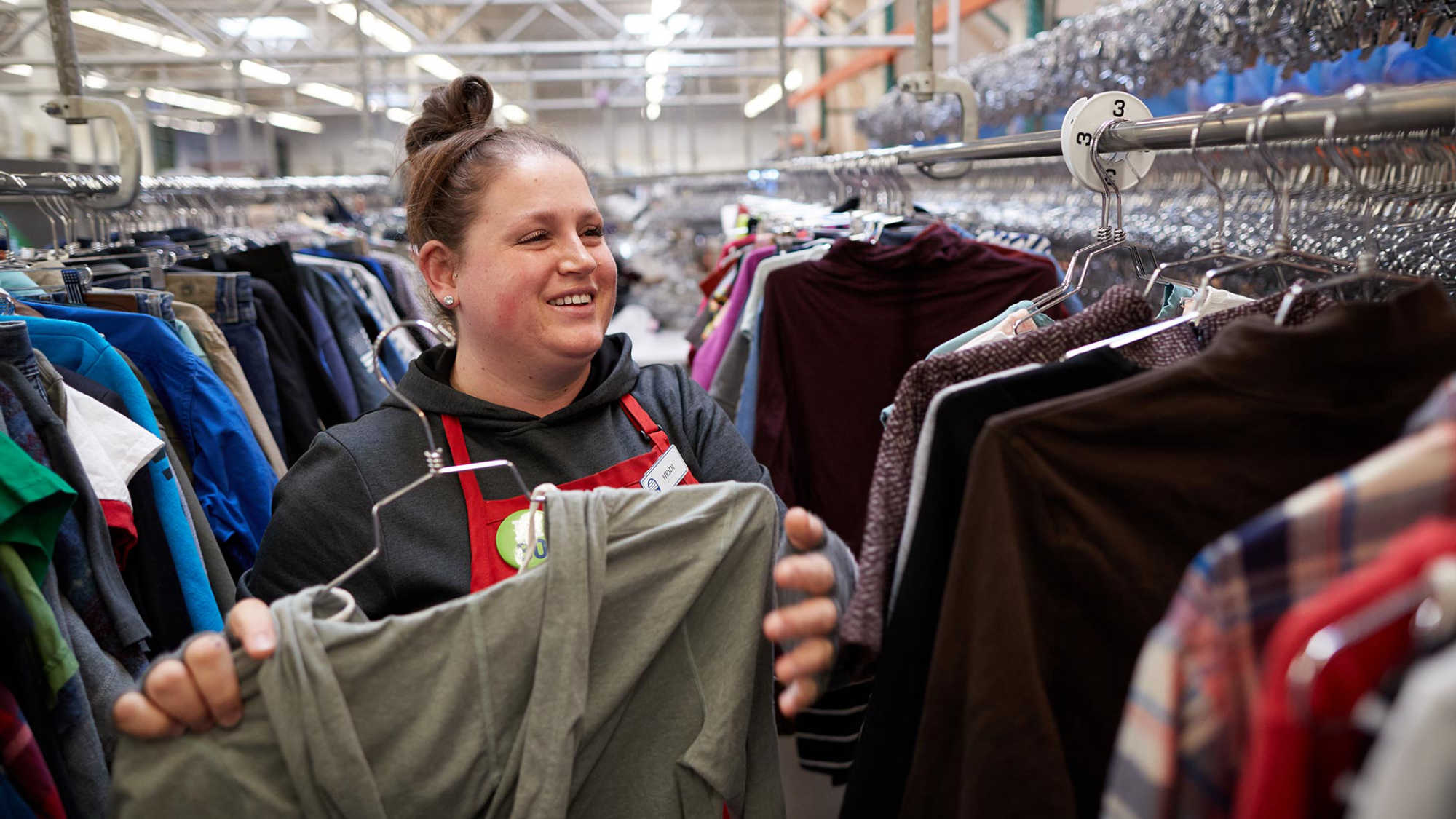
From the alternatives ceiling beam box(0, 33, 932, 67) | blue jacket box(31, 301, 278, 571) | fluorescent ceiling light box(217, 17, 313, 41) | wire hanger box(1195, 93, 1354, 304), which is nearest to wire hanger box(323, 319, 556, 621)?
blue jacket box(31, 301, 278, 571)

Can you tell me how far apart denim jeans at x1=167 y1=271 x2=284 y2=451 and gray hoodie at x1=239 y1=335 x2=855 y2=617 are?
2.70 feet

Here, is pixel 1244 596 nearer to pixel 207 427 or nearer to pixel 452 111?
pixel 452 111

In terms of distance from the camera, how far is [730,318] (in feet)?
6.77

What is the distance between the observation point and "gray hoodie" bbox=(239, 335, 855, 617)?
43.2 inches

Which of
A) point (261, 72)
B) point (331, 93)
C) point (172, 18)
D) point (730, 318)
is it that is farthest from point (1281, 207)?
point (331, 93)

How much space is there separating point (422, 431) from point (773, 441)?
0.81 m

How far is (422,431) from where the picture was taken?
123cm

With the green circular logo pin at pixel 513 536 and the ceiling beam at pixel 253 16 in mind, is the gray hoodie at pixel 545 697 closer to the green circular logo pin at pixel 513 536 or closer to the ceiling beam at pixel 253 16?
the green circular logo pin at pixel 513 536

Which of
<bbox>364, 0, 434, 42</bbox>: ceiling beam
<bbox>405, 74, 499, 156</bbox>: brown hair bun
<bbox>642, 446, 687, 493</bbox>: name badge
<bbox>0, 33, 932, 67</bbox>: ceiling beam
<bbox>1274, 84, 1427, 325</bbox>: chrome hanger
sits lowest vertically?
<bbox>642, 446, 687, 493</bbox>: name badge

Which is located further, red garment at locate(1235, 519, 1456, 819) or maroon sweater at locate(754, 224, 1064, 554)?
maroon sweater at locate(754, 224, 1064, 554)

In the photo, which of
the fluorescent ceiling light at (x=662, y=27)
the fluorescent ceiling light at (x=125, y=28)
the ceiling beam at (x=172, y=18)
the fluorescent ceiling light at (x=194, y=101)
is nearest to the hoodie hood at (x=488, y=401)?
the ceiling beam at (x=172, y=18)

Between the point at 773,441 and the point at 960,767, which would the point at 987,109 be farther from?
the point at 960,767

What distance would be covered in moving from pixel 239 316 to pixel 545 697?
4.86 feet

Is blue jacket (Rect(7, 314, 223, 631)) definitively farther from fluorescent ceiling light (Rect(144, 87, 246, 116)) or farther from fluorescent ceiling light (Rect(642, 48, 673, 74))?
fluorescent ceiling light (Rect(144, 87, 246, 116))
